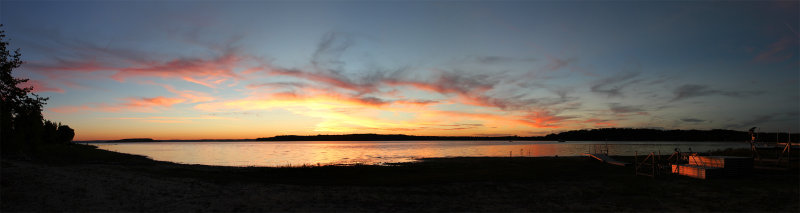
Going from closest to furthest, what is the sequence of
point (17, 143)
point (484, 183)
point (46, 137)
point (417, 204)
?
1. point (417, 204)
2. point (17, 143)
3. point (484, 183)
4. point (46, 137)

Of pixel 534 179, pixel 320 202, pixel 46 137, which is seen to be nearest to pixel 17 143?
pixel 320 202

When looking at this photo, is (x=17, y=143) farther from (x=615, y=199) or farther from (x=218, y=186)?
(x=615, y=199)

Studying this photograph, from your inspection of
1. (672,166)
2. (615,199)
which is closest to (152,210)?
(615,199)

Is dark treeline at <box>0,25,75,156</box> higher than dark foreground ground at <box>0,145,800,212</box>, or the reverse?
dark treeline at <box>0,25,75,156</box>

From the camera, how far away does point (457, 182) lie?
1013 inches

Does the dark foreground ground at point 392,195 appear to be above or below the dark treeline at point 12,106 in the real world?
below

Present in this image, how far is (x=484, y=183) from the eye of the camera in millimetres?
24953

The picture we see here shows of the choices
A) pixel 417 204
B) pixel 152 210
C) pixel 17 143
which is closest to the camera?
pixel 152 210

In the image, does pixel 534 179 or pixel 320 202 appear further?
pixel 534 179

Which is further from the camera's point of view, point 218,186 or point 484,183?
point 484,183

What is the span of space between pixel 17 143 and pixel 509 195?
2689cm

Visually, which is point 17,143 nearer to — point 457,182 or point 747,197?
point 457,182

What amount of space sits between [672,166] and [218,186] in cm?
3229

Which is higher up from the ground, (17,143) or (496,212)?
(17,143)
